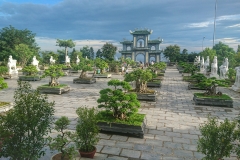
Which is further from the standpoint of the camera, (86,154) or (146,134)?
(146,134)

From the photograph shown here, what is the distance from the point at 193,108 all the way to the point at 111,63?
66.7ft

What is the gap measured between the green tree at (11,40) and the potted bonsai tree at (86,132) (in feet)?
105

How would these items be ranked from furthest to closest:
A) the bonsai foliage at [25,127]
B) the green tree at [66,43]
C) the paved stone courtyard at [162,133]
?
1. the green tree at [66,43]
2. the paved stone courtyard at [162,133]
3. the bonsai foliage at [25,127]

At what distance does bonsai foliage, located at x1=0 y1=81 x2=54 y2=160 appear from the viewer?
3375 mm

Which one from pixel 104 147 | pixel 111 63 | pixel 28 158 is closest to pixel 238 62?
pixel 111 63

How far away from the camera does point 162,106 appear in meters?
9.84

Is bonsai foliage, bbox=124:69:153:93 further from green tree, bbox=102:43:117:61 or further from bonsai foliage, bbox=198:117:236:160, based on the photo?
green tree, bbox=102:43:117:61

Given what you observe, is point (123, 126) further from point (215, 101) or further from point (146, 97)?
point (215, 101)

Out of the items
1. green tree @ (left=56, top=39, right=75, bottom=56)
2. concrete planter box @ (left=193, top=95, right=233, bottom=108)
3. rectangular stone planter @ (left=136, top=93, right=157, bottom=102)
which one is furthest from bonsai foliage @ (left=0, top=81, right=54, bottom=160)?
green tree @ (left=56, top=39, right=75, bottom=56)

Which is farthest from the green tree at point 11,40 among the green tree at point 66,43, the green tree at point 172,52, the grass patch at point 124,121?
the green tree at point 172,52

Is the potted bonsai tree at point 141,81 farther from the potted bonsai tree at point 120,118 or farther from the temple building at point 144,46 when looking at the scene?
the temple building at point 144,46

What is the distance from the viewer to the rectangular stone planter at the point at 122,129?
5855mm

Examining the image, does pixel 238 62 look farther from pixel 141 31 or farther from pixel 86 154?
pixel 141 31

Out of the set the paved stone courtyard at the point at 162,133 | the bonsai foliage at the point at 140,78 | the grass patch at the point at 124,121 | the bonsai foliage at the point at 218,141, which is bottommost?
the paved stone courtyard at the point at 162,133
